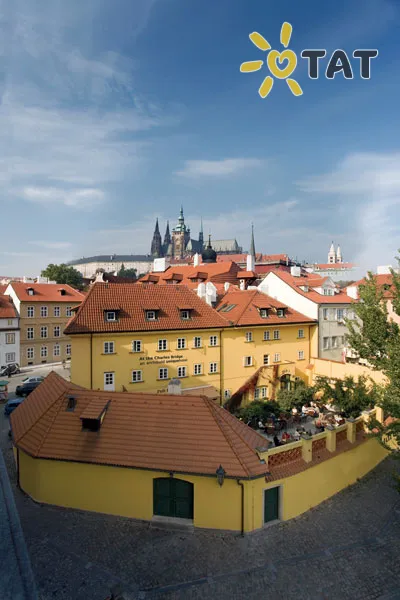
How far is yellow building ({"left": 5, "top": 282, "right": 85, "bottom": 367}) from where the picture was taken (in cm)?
4378

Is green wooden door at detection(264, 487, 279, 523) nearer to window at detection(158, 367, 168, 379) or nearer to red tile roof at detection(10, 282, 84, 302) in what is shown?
window at detection(158, 367, 168, 379)

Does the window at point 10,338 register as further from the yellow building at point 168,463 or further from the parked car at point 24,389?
the yellow building at point 168,463

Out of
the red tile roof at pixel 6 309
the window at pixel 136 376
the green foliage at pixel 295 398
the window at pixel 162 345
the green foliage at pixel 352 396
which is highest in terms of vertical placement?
the red tile roof at pixel 6 309

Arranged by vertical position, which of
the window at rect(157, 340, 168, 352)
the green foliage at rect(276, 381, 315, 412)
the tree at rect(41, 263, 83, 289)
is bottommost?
the green foliage at rect(276, 381, 315, 412)

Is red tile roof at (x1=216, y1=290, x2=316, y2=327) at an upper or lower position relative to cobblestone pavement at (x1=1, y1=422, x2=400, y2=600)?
upper

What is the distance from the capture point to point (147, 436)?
1491cm

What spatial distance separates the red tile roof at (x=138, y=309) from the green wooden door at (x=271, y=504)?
50.4 feet

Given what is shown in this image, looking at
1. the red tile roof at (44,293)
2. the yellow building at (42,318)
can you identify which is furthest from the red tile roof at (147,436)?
the red tile roof at (44,293)

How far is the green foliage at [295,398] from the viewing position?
27.1 m

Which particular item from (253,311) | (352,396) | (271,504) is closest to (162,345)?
(253,311)

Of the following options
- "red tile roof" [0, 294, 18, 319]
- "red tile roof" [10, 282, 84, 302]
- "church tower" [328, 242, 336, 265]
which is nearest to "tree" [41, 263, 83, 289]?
"red tile roof" [10, 282, 84, 302]

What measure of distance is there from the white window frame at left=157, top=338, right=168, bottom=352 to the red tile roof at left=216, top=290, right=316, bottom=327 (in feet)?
18.8

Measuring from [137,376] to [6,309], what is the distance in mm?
23194

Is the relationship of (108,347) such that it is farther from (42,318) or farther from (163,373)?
(42,318)
